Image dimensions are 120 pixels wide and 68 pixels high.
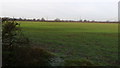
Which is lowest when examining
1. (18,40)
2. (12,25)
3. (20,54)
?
(20,54)

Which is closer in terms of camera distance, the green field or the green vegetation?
the green vegetation

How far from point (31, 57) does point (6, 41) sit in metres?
0.80

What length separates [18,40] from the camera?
5.57 m

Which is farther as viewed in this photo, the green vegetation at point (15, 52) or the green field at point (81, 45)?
the green field at point (81, 45)

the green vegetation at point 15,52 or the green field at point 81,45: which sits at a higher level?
the green vegetation at point 15,52

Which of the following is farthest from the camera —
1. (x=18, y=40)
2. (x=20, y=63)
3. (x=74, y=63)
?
(x=74, y=63)

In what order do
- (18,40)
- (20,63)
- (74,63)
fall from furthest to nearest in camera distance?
(74,63) < (18,40) < (20,63)

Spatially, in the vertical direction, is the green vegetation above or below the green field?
above

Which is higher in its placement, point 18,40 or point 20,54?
point 18,40

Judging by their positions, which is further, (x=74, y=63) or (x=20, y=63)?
(x=74, y=63)

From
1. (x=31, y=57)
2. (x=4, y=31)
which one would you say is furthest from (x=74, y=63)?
(x=4, y=31)

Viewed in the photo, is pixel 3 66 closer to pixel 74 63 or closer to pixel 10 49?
pixel 10 49

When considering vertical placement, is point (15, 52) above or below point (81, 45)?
above

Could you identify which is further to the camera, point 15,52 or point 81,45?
point 81,45
